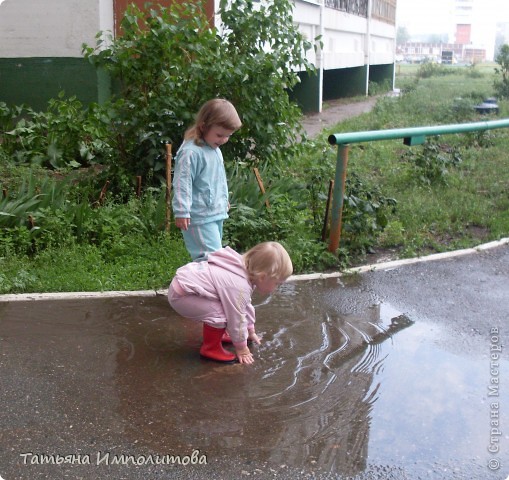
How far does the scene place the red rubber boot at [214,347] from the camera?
410 centimetres

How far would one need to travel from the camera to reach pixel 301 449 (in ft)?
10.5

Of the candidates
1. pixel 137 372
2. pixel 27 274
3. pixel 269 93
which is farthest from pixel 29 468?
pixel 269 93

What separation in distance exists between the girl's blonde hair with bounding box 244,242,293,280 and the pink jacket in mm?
88

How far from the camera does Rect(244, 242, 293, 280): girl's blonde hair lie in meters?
3.96

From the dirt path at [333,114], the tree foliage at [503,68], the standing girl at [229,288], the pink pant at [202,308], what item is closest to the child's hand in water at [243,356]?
the standing girl at [229,288]

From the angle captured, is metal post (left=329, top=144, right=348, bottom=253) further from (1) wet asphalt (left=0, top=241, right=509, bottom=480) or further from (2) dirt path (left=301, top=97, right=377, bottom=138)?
(2) dirt path (left=301, top=97, right=377, bottom=138)

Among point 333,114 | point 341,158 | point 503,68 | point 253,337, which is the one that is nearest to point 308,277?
point 341,158

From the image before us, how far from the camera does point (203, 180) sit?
4484 mm

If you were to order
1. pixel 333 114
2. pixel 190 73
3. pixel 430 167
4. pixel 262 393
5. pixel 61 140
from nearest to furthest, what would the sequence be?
pixel 262 393
pixel 190 73
pixel 61 140
pixel 430 167
pixel 333 114

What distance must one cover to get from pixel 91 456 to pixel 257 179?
3.88 meters

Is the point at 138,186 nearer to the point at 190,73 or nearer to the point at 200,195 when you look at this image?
the point at 190,73

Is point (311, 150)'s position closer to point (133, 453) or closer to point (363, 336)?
point (363, 336)

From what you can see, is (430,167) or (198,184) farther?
(430,167)

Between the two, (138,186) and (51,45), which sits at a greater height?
(51,45)
